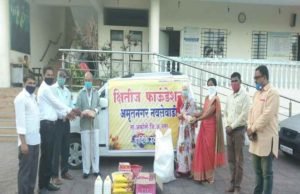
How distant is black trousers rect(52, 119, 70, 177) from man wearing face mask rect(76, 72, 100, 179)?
0.33m

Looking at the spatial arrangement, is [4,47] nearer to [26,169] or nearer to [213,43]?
[213,43]

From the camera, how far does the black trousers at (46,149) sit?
5.94 meters

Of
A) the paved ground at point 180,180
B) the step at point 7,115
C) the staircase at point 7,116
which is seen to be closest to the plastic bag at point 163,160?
the paved ground at point 180,180

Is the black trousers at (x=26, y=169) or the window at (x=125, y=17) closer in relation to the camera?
the black trousers at (x=26, y=169)

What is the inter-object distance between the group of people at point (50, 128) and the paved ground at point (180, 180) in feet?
1.21

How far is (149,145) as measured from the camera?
297 inches

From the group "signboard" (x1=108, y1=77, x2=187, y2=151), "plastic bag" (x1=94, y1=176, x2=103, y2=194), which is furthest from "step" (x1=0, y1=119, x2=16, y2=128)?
"plastic bag" (x1=94, y1=176, x2=103, y2=194)

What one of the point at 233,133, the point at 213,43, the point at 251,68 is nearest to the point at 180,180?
the point at 233,133

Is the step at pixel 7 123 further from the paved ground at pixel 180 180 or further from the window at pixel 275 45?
the window at pixel 275 45

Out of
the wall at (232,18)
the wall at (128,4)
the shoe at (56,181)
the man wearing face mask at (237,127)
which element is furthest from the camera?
the wall at (232,18)

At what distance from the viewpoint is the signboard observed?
7480 millimetres

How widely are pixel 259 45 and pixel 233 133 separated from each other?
32.1 ft

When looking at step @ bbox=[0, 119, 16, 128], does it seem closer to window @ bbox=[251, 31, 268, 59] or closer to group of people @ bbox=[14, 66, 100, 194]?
group of people @ bbox=[14, 66, 100, 194]

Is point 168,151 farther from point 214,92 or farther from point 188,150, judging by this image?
point 214,92
